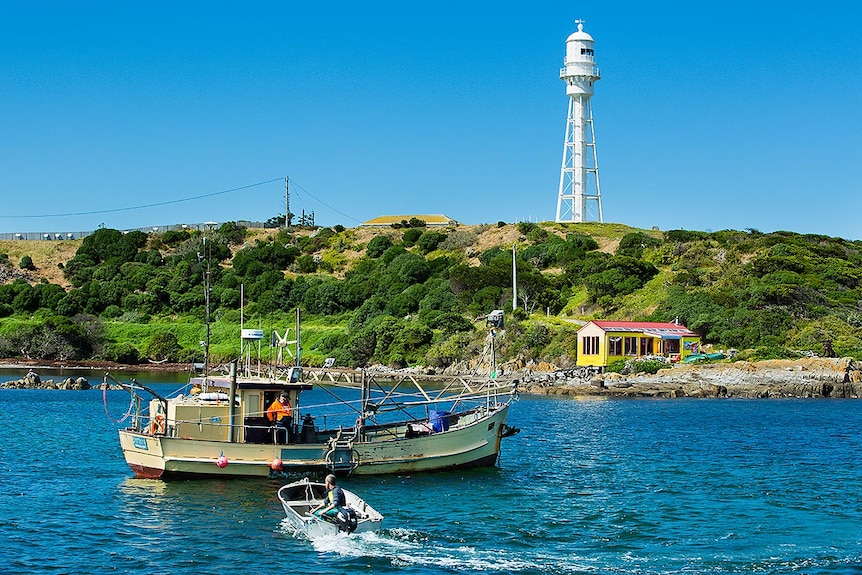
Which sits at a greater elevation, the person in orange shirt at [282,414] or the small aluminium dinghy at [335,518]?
the person in orange shirt at [282,414]

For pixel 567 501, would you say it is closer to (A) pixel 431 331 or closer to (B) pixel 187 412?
(B) pixel 187 412

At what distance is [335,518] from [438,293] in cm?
8467

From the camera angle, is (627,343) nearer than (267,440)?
No

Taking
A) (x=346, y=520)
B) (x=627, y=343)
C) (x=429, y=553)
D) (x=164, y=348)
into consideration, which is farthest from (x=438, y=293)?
(x=429, y=553)

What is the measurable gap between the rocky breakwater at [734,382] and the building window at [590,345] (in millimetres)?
4426

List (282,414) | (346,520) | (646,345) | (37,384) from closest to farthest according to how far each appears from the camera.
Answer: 1. (346,520)
2. (282,414)
3. (37,384)
4. (646,345)

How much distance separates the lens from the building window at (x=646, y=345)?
8425 centimetres

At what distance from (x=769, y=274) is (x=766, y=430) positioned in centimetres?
4795

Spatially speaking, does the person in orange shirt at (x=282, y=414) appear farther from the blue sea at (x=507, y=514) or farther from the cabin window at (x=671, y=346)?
the cabin window at (x=671, y=346)

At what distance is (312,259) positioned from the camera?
138 metres

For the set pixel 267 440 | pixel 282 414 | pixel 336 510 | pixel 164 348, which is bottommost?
pixel 336 510

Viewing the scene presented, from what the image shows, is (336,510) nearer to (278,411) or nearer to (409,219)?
(278,411)

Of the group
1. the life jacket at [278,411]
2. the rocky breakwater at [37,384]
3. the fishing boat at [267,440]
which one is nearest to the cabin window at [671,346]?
the rocky breakwater at [37,384]

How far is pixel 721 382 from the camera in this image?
75.9 meters
